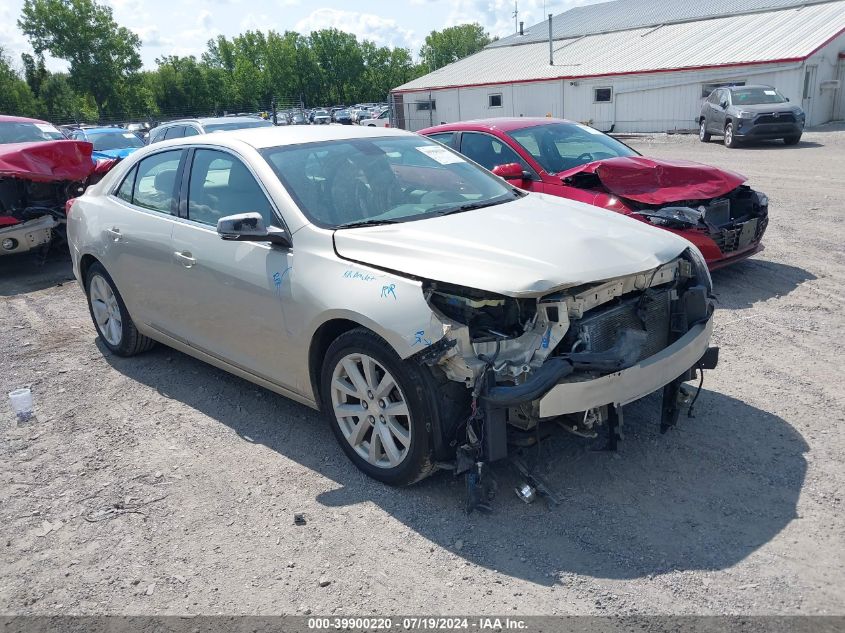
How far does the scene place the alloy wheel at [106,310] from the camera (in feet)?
19.3

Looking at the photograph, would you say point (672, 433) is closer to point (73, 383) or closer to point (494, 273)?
point (494, 273)

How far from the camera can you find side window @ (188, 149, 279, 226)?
433 centimetres

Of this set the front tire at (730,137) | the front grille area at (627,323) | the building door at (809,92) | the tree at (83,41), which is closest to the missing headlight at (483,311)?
the front grille area at (627,323)

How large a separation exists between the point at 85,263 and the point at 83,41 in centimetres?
7414

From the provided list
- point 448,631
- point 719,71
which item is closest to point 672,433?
point 448,631

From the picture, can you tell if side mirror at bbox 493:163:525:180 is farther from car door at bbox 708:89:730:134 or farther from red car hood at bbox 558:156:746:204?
car door at bbox 708:89:730:134

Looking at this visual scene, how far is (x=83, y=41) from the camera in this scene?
226 feet

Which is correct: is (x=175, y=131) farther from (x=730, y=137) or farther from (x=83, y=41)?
(x=83, y=41)

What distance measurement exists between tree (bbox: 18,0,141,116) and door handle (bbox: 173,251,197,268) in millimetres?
72072

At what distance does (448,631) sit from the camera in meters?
2.82

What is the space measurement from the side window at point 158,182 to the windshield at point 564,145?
3.70m

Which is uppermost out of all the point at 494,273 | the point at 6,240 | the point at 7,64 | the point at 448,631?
the point at 7,64

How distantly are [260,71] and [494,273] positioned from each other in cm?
9983

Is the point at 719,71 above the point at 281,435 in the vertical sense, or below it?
above
